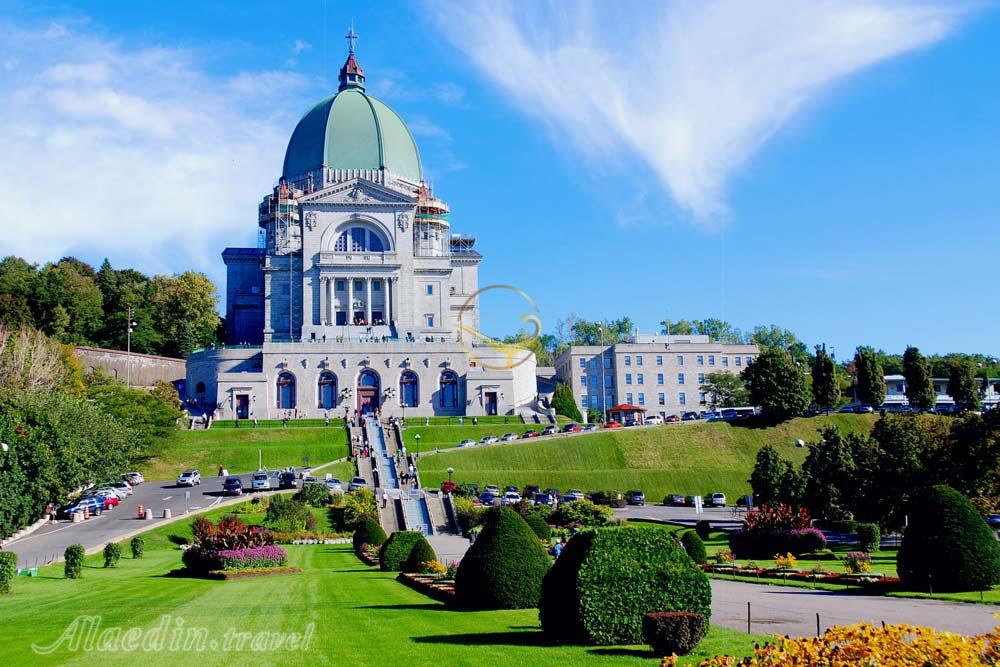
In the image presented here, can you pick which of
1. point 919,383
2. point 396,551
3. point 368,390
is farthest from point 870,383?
point 396,551

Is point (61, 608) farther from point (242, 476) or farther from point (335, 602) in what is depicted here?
point (242, 476)

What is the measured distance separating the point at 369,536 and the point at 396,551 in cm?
737

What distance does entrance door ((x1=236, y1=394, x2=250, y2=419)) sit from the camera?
86250 millimetres

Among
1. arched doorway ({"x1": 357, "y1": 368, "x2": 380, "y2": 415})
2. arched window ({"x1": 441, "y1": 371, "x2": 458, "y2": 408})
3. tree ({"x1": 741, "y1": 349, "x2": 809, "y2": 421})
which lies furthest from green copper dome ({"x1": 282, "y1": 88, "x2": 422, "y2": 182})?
tree ({"x1": 741, "y1": 349, "x2": 809, "y2": 421})

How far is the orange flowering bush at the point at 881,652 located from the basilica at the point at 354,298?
7781 cm

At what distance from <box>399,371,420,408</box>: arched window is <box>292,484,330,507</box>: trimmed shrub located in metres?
33.2

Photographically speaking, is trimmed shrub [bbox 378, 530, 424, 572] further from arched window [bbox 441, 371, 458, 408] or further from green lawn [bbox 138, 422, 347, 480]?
arched window [bbox 441, 371, 458, 408]

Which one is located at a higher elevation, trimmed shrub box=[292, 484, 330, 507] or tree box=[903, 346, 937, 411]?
tree box=[903, 346, 937, 411]

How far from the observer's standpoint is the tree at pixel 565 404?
326ft

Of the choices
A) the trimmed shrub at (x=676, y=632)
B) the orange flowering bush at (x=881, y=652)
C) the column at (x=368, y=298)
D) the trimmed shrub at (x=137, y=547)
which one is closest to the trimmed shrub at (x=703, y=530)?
the trimmed shrub at (x=137, y=547)

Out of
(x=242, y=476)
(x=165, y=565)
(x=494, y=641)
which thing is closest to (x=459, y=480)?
(x=242, y=476)

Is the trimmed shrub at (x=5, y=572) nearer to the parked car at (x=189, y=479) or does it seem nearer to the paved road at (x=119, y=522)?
the paved road at (x=119, y=522)

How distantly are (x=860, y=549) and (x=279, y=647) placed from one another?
29.9 metres

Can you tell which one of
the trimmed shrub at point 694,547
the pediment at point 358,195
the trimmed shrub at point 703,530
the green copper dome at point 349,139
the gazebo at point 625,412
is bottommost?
the trimmed shrub at point 703,530
